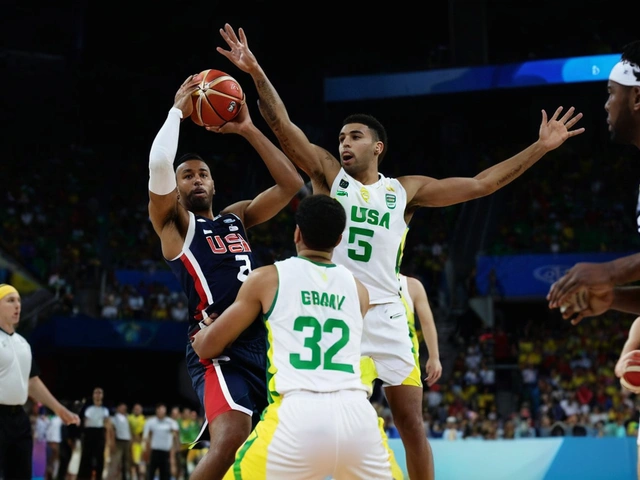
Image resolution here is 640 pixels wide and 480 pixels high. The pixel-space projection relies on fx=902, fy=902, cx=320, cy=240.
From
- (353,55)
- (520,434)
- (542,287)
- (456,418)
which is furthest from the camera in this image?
(353,55)

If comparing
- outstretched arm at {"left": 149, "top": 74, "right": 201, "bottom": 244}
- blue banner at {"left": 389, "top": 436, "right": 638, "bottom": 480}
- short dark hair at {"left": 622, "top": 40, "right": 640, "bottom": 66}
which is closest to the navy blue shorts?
outstretched arm at {"left": 149, "top": 74, "right": 201, "bottom": 244}

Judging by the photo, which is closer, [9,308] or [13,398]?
[13,398]

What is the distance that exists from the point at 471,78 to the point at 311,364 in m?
22.9

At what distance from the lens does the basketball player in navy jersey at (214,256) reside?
5.61 metres

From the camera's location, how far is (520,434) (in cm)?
1716

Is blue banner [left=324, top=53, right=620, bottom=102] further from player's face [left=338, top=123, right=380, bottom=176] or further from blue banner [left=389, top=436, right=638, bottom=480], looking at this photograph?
player's face [left=338, top=123, right=380, bottom=176]

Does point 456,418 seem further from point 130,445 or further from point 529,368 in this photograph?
point 130,445

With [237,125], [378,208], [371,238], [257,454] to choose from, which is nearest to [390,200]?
[378,208]

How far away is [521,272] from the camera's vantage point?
23688 mm

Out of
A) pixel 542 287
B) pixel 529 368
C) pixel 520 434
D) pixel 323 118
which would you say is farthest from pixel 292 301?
pixel 323 118

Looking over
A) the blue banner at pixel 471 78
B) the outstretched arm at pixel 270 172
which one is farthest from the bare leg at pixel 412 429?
the blue banner at pixel 471 78

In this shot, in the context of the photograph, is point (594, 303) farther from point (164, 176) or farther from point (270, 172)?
point (270, 172)

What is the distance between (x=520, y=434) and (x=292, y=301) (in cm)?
1378

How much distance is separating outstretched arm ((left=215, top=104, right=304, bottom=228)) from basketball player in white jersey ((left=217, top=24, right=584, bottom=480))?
102 mm
